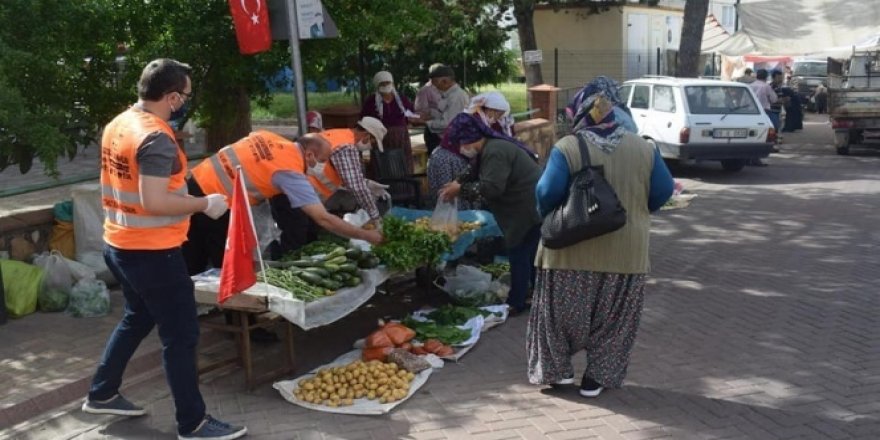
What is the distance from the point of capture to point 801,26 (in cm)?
2684

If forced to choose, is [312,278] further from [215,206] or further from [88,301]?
[88,301]

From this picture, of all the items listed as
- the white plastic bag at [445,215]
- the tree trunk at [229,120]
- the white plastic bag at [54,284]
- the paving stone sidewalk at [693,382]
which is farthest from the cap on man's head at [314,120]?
the paving stone sidewalk at [693,382]

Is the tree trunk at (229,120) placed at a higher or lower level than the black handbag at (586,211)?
higher

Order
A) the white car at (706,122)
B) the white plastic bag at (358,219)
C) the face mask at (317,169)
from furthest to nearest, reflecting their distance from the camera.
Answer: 1. the white car at (706,122)
2. the face mask at (317,169)
3. the white plastic bag at (358,219)

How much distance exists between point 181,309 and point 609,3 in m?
24.8

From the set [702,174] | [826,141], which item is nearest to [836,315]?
[702,174]

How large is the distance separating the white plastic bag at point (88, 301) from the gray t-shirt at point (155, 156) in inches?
118

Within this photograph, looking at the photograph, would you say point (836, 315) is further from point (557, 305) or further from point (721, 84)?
point (721, 84)

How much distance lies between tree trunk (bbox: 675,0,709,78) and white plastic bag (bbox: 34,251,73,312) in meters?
15.3

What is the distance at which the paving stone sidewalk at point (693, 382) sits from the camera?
503 centimetres

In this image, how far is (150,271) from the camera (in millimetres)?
4500

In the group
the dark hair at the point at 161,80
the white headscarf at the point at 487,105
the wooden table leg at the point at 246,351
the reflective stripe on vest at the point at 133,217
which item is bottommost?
the wooden table leg at the point at 246,351

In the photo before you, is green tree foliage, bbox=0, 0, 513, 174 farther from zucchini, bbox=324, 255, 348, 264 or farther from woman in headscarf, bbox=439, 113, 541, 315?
woman in headscarf, bbox=439, 113, 541, 315

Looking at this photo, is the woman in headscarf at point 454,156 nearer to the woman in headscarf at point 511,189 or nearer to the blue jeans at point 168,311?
the woman in headscarf at point 511,189
